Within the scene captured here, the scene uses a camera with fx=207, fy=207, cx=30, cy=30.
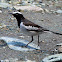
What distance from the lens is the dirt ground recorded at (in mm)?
6077

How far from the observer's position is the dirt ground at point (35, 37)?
6.08 metres

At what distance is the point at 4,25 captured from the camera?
9.06m

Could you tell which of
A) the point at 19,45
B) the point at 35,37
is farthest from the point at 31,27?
the point at 35,37

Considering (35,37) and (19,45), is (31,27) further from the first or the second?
(35,37)

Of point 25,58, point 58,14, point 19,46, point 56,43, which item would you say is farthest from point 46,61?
point 58,14

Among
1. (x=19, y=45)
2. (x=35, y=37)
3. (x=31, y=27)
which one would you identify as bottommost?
(x=35, y=37)

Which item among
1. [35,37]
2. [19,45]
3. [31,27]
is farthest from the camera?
[35,37]

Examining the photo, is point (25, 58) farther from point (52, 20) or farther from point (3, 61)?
point (52, 20)

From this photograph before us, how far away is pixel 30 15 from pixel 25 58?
544 centimetres

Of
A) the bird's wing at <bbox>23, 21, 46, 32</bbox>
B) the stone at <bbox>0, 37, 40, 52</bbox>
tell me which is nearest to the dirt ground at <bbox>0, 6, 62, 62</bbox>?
the stone at <bbox>0, 37, 40, 52</bbox>

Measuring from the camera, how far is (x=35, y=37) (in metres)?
7.83

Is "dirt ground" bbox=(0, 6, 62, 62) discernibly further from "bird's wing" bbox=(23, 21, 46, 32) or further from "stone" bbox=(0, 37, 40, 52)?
"bird's wing" bbox=(23, 21, 46, 32)

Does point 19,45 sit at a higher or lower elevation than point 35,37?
higher

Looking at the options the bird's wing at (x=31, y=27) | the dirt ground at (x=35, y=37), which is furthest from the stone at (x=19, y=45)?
the bird's wing at (x=31, y=27)
